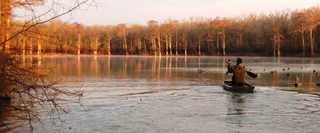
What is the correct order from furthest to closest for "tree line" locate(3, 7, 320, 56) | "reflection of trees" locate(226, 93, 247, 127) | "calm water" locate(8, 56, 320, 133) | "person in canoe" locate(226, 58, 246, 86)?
"tree line" locate(3, 7, 320, 56) → "person in canoe" locate(226, 58, 246, 86) → "reflection of trees" locate(226, 93, 247, 127) → "calm water" locate(8, 56, 320, 133)

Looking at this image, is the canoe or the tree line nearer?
the canoe

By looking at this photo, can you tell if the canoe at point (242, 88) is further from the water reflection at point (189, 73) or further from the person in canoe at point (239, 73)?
the water reflection at point (189, 73)

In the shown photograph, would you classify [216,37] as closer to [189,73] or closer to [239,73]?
[189,73]

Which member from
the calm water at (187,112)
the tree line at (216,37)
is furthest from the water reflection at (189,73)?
the tree line at (216,37)

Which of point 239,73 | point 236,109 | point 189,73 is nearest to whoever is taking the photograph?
point 236,109

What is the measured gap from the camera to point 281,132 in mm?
15305

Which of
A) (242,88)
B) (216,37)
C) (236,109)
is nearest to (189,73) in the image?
(242,88)

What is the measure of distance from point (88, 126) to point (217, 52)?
123 m

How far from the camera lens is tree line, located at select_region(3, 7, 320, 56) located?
11100cm

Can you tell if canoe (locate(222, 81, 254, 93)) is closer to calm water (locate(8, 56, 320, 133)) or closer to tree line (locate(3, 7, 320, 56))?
calm water (locate(8, 56, 320, 133))

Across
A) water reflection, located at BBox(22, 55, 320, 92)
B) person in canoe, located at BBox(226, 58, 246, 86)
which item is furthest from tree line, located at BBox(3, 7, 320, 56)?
person in canoe, located at BBox(226, 58, 246, 86)

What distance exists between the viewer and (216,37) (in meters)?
135

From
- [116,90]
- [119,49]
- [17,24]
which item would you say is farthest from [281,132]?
[119,49]

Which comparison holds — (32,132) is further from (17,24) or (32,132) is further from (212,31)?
(212,31)
